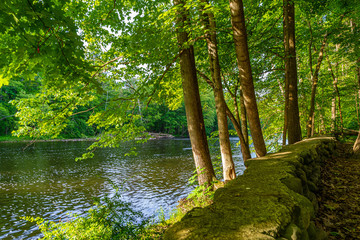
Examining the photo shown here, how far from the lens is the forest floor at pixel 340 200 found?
246 cm

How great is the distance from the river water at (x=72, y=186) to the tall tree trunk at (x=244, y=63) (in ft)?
9.70

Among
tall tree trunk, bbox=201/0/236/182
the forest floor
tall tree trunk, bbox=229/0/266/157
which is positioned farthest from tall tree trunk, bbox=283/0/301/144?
tall tree trunk, bbox=201/0/236/182

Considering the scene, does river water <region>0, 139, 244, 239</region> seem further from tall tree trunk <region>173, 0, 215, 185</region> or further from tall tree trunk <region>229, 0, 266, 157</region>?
tall tree trunk <region>229, 0, 266, 157</region>

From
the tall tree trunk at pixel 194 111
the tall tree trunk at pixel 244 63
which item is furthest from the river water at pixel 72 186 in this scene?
the tall tree trunk at pixel 244 63

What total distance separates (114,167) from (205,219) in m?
14.9

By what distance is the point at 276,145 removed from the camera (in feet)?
32.7

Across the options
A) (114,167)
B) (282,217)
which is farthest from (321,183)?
(114,167)

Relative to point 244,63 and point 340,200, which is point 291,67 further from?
point 340,200

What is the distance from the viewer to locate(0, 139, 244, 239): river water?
7560 mm

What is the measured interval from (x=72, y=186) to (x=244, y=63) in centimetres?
1078

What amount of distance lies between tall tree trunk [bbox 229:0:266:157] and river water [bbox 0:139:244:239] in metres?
2.96

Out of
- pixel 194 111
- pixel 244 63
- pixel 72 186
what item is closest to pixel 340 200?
pixel 244 63

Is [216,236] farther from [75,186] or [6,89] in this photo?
[6,89]

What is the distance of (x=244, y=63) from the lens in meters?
4.08
